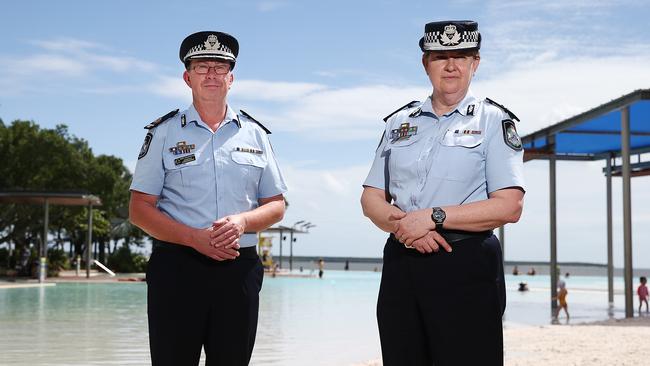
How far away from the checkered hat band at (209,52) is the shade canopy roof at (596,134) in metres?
11.1

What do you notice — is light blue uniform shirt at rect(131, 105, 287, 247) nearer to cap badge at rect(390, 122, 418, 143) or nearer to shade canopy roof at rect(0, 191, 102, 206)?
cap badge at rect(390, 122, 418, 143)

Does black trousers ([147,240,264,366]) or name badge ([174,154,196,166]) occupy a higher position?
name badge ([174,154,196,166])

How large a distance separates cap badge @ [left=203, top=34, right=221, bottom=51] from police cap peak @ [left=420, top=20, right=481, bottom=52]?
820 mm

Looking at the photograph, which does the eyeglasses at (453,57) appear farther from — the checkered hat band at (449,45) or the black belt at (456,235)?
the black belt at (456,235)

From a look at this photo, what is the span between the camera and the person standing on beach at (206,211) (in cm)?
304

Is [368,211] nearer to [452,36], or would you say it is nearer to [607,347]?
[452,36]

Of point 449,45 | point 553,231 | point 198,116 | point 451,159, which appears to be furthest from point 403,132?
point 553,231

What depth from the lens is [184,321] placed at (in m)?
3.05

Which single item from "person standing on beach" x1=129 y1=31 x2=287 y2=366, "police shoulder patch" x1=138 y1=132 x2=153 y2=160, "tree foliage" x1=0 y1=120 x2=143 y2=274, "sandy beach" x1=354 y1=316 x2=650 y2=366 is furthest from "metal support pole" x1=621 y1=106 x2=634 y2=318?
"tree foliage" x1=0 y1=120 x2=143 y2=274

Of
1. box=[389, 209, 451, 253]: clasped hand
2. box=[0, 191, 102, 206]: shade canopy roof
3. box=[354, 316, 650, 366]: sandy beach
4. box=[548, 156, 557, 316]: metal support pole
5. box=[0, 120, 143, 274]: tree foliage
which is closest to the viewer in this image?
box=[389, 209, 451, 253]: clasped hand

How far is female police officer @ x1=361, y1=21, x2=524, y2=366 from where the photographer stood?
271 cm

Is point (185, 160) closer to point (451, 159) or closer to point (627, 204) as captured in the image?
point (451, 159)

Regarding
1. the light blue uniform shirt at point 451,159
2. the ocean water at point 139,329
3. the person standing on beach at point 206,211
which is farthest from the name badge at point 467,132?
the ocean water at point 139,329

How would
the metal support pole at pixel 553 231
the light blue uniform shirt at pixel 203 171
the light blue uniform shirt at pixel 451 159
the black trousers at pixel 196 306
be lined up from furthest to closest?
the metal support pole at pixel 553 231
the light blue uniform shirt at pixel 203 171
the black trousers at pixel 196 306
the light blue uniform shirt at pixel 451 159
